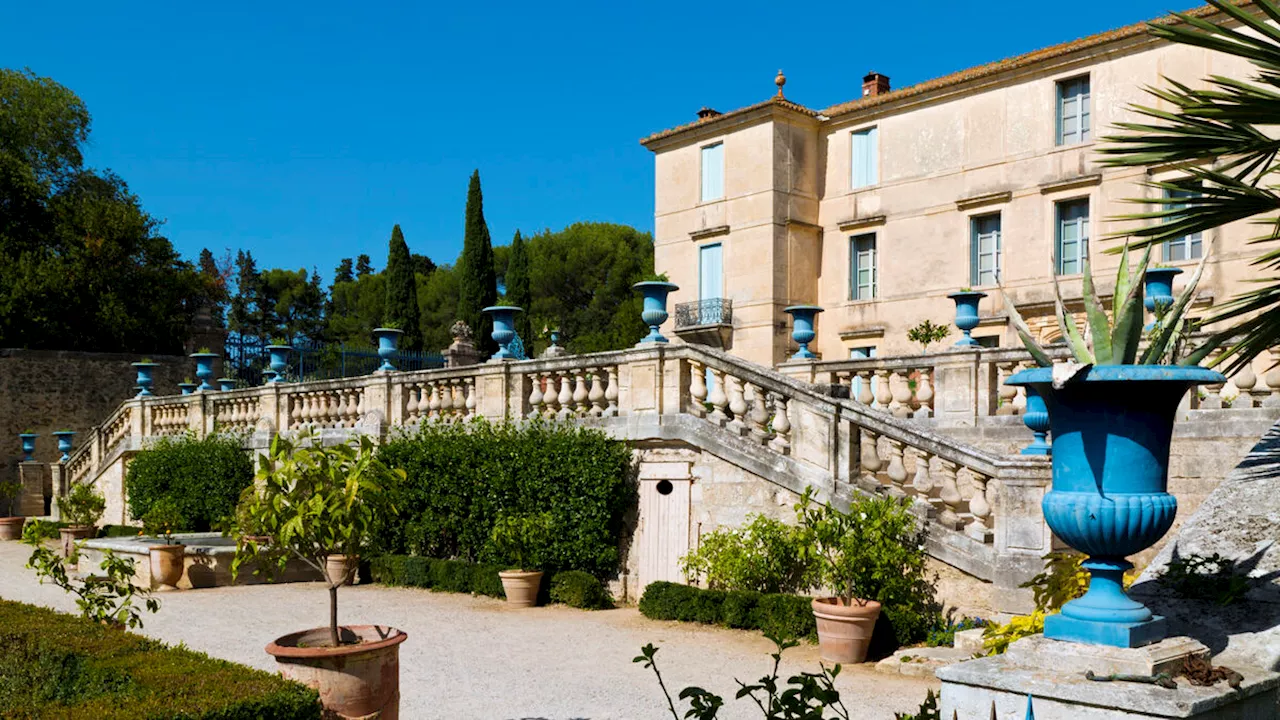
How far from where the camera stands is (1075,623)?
150 inches

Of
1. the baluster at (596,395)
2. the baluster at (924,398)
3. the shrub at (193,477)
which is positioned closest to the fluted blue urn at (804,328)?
the baluster at (924,398)

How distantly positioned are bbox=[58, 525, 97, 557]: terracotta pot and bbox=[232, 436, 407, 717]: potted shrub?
1412 centimetres

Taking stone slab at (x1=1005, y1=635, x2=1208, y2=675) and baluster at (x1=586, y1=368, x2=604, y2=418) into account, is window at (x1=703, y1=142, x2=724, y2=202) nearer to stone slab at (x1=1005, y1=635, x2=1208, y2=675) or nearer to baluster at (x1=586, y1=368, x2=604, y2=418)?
baluster at (x1=586, y1=368, x2=604, y2=418)

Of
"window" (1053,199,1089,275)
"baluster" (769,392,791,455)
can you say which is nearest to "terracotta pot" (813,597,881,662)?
"baluster" (769,392,791,455)

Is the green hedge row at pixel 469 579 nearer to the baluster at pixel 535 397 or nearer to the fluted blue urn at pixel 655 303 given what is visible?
the baluster at pixel 535 397

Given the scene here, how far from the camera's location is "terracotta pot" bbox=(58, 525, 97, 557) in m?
18.5

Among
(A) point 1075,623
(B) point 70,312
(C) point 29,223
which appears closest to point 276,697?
(A) point 1075,623

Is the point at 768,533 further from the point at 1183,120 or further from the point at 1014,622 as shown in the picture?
the point at 1183,120

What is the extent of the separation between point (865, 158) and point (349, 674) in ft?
79.5

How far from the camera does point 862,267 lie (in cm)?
2811

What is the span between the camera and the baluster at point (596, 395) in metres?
11.9

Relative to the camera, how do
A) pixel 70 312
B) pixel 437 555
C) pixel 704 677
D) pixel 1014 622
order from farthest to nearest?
pixel 70 312
pixel 437 555
pixel 704 677
pixel 1014 622

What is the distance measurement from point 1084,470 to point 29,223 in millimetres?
32485

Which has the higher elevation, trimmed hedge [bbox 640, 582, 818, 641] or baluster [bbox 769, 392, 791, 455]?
baluster [bbox 769, 392, 791, 455]
